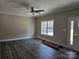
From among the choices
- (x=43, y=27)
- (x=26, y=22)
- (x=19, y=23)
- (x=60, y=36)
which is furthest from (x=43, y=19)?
(x=60, y=36)

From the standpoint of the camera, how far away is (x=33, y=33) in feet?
32.7

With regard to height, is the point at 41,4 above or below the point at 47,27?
above

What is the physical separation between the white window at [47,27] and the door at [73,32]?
222cm

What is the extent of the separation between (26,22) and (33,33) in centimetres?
160

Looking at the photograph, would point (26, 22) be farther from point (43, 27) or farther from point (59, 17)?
point (59, 17)

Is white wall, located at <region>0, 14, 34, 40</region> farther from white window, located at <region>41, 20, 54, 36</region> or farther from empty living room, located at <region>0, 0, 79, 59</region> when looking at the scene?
white window, located at <region>41, 20, 54, 36</region>

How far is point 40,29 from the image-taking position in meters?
9.47

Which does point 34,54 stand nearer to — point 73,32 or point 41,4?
point 41,4

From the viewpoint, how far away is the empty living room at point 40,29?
4355mm

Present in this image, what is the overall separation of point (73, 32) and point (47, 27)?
3343 mm

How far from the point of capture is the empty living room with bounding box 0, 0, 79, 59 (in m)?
4.36

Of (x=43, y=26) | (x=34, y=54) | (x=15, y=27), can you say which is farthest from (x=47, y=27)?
(x=34, y=54)

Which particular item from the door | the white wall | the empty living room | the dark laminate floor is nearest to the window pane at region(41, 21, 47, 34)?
the empty living room

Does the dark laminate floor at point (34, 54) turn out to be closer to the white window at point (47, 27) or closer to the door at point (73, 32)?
the door at point (73, 32)
